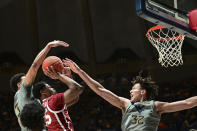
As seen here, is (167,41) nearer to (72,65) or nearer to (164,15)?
(164,15)

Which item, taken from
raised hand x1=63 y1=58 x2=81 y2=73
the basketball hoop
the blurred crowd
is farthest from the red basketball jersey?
the blurred crowd

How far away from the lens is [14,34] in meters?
11.3

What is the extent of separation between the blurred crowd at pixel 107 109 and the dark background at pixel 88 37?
253mm

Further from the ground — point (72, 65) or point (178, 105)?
point (72, 65)

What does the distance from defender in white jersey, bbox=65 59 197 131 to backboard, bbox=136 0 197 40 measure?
80 centimetres

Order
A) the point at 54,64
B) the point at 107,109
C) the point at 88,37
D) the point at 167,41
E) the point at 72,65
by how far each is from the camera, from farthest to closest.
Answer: the point at 88,37 → the point at 107,109 → the point at 167,41 → the point at 72,65 → the point at 54,64

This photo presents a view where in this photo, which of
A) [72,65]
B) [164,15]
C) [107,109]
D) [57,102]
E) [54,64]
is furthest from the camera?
[107,109]

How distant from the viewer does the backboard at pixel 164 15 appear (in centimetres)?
404

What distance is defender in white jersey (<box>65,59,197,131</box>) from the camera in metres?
3.58

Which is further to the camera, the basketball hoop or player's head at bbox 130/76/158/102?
the basketball hoop

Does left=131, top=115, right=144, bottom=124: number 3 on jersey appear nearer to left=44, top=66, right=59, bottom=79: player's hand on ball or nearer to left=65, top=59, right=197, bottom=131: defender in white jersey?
left=65, top=59, right=197, bottom=131: defender in white jersey

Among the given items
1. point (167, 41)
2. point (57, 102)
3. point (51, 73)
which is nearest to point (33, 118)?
point (57, 102)

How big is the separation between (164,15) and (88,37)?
7560mm

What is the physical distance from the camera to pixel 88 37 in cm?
1177
